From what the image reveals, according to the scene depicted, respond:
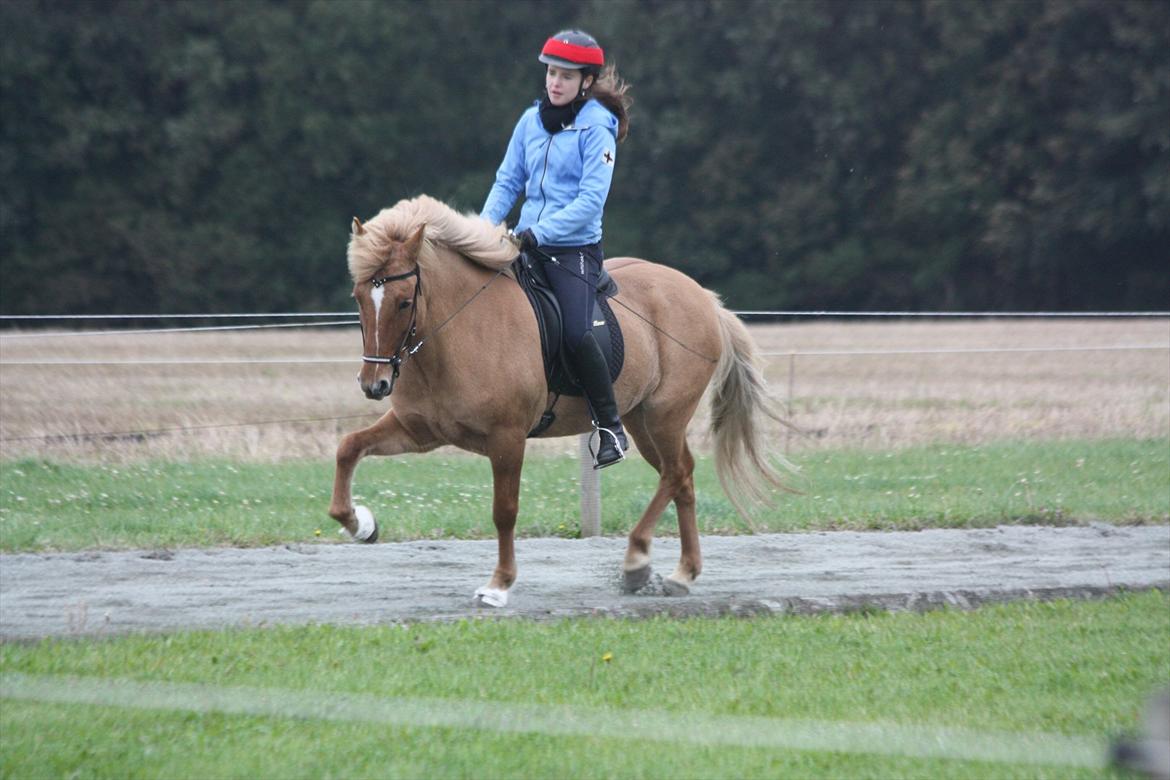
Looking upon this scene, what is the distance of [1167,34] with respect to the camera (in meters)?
38.7

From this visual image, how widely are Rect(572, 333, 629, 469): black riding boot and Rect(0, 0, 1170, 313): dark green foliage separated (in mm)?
33850

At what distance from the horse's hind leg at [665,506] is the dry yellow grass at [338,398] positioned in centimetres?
104

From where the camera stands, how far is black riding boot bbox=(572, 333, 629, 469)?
26.7 feet

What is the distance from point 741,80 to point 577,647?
1646 inches

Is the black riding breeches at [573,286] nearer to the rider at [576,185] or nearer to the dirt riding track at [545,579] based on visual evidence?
the rider at [576,185]

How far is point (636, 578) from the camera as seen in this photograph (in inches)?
340

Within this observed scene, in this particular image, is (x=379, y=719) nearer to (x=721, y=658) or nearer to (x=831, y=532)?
(x=721, y=658)

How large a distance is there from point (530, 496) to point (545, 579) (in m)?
3.69

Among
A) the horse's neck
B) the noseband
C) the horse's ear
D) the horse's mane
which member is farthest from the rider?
the noseband

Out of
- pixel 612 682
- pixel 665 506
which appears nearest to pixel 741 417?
pixel 665 506

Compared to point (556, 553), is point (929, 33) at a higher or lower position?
higher

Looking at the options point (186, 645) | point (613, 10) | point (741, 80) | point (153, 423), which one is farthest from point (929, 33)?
point (186, 645)

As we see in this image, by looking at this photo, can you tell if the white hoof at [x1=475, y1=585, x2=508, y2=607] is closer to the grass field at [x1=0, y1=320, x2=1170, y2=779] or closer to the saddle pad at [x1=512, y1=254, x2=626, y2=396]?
the grass field at [x1=0, y1=320, x2=1170, y2=779]

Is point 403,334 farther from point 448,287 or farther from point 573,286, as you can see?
point 573,286
